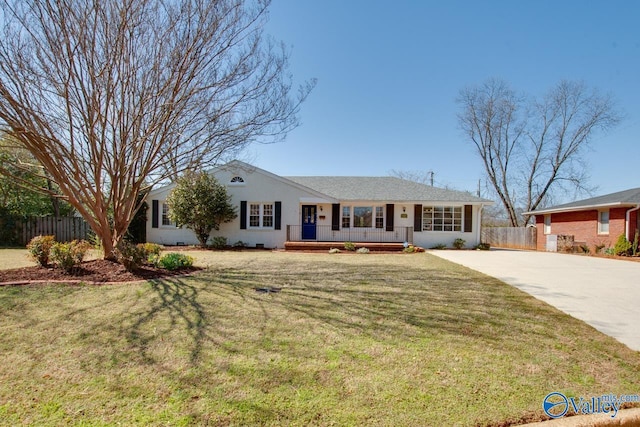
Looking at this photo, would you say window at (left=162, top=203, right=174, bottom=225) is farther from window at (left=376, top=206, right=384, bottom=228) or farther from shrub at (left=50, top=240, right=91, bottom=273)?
window at (left=376, top=206, right=384, bottom=228)

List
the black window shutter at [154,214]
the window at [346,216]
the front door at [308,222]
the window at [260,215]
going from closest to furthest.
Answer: the black window shutter at [154,214] → the window at [260,215] → the front door at [308,222] → the window at [346,216]

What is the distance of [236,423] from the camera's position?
88.1 inches

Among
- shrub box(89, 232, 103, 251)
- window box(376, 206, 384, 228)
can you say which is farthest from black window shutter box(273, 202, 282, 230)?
shrub box(89, 232, 103, 251)

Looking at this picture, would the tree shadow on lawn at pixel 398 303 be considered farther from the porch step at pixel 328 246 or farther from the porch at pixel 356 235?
the porch at pixel 356 235

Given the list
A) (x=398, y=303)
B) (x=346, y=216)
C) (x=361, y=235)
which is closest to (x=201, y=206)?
(x=346, y=216)

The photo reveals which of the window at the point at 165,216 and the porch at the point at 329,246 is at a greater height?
the window at the point at 165,216

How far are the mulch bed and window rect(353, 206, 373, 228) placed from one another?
11.4 m

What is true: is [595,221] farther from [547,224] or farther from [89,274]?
[89,274]

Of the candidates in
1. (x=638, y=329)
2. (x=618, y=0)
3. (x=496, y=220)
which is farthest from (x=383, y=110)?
(x=496, y=220)

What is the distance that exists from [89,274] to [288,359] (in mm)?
6053

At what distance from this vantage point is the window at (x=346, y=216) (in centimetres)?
1759

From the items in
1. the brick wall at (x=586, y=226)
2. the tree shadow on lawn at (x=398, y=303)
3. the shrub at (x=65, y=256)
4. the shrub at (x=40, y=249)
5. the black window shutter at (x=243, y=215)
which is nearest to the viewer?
the tree shadow on lawn at (x=398, y=303)

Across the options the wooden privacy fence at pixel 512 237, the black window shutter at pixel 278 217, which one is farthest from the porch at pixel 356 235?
the wooden privacy fence at pixel 512 237

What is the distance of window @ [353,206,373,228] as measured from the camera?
1766 cm
